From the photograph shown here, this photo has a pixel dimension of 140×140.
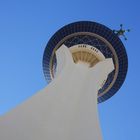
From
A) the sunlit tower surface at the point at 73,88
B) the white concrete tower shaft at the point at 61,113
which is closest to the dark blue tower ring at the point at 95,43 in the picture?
the sunlit tower surface at the point at 73,88

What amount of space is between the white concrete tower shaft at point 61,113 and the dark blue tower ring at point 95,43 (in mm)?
9821

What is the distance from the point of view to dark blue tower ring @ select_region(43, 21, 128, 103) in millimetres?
53625

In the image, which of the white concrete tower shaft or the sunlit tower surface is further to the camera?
the sunlit tower surface

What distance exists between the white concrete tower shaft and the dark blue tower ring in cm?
982

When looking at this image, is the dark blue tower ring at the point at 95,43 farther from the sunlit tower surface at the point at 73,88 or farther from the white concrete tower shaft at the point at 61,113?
the white concrete tower shaft at the point at 61,113

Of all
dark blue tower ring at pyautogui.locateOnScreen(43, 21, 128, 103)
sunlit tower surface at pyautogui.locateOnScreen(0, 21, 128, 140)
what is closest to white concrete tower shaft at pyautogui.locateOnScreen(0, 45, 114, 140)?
sunlit tower surface at pyautogui.locateOnScreen(0, 21, 128, 140)

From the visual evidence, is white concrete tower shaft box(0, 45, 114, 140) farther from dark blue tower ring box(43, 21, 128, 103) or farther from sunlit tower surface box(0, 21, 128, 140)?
dark blue tower ring box(43, 21, 128, 103)

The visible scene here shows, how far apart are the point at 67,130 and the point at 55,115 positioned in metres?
2.04

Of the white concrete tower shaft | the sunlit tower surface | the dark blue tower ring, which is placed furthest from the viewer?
the dark blue tower ring

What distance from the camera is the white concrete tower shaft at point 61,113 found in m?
25.9

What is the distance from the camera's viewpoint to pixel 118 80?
56156 mm

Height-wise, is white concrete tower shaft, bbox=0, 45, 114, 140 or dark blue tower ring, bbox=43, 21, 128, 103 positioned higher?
dark blue tower ring, bbox=43, 21, 128, 103

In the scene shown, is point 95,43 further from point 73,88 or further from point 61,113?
point 61,113

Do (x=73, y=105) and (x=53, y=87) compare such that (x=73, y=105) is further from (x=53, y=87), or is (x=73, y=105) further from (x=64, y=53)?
(x=64, y=53)
